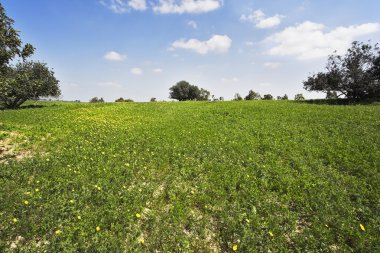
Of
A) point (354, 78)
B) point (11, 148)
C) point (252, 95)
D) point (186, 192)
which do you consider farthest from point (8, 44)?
point (252, 95)

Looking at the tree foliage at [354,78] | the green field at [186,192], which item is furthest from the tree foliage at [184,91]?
the green field at [186,192]

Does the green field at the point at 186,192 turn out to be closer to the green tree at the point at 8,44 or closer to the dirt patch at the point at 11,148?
the dirt patch at the point at 11,148

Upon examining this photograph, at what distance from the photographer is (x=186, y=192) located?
8805 mm

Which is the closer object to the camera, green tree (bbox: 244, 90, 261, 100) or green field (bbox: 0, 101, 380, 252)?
green field (bbox: 0, 101, 380, 252)

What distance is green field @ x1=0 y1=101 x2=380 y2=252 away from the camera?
655 cm

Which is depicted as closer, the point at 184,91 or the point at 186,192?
the point at 186,192

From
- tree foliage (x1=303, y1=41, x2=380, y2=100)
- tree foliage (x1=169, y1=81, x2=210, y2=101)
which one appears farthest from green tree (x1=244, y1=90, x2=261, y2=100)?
tree foliage (x1=303, y1=41, x2=380, y2=100)

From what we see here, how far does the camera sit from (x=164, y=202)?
8.22 meters

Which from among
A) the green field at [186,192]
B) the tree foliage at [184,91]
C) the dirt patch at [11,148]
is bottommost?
the green field at [186,192]

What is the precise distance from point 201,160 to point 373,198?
22.9ft

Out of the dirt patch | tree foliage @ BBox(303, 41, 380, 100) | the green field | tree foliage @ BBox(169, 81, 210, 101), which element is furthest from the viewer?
tree foliage @ BBox(169, 81, 210, 101)

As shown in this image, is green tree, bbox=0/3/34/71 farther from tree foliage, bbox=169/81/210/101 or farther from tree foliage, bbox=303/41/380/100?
tree foliage, bbox=169/81/210/101

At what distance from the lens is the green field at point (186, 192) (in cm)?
655

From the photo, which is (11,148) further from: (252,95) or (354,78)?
(252,95)
